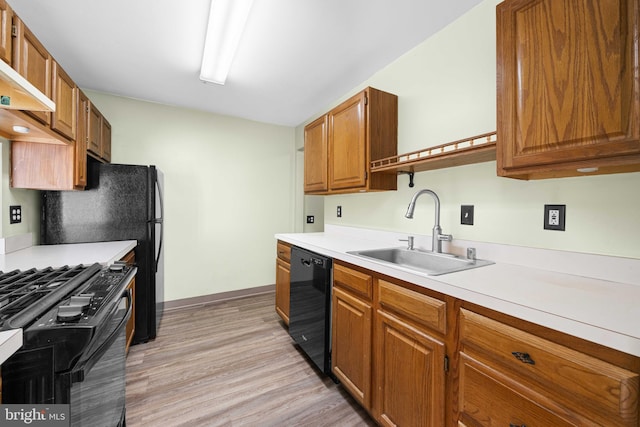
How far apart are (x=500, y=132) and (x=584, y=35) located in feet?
1.20

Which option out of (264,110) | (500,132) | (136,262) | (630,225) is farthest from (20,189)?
(630,225)

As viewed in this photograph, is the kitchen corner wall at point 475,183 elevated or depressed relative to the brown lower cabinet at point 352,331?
elevated

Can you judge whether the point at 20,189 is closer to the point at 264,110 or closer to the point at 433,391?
the point at 264,110

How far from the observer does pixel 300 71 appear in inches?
89.2

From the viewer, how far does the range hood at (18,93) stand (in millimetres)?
846

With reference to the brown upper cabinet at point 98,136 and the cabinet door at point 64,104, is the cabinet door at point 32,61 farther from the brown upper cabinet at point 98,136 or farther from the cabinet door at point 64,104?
the brown upper cabinet at point 98,136

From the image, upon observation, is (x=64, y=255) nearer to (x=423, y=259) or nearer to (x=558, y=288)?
(x=423, y=259)

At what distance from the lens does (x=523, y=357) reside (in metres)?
0.75

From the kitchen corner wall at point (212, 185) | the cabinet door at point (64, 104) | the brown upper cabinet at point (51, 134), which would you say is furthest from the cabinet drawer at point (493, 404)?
the kitchen corner wall at point (212, 185)

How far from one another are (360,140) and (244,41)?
1.10 m

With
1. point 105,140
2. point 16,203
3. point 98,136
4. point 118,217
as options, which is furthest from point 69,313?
point 105,140

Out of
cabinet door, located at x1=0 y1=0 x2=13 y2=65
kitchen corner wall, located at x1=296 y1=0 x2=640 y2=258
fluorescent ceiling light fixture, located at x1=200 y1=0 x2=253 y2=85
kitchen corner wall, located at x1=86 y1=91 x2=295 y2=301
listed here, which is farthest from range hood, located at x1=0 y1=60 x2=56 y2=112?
→ kitchen corner wall, located at x1=296 y1=0 x2=640 y2=258

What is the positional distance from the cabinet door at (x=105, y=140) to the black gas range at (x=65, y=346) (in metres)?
1.78

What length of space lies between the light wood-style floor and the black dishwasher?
0.62 feet
